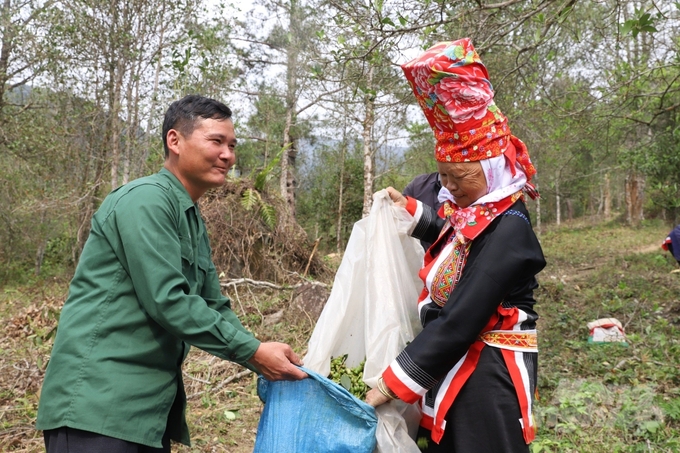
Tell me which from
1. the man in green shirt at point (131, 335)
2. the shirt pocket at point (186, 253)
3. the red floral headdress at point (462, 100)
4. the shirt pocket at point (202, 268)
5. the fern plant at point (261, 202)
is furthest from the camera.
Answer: the fern plant at point (261, 202)

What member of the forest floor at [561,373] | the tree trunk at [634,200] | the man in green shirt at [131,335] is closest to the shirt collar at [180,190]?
the man in green shirt at [131,335]

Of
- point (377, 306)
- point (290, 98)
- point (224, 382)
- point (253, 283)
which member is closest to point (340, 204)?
point (290, 98)

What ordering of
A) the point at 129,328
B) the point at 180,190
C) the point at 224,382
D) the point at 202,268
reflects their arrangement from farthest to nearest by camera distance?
the point at 224,382, the point at 202,268, the point at 180,190, the point at 129,328

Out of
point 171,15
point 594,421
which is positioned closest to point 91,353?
point 594,421

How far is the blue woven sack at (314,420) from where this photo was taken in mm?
1689

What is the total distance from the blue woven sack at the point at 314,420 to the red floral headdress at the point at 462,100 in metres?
0.88

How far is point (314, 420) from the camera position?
174 centimetres

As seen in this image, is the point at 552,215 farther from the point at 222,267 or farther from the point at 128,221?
the point at 128,221

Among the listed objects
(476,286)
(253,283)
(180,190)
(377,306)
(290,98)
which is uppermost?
(290,98)

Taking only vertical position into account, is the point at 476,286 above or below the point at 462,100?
below

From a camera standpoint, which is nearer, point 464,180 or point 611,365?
point 464,180

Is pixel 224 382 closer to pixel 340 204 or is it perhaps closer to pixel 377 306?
pixel 377 306

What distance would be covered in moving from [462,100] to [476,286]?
593 mm

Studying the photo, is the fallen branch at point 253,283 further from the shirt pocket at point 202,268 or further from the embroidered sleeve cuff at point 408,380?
the embroidered sleeve cuff at point 408,380
